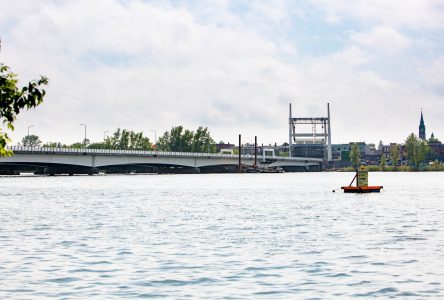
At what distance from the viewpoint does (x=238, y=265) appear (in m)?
27.3

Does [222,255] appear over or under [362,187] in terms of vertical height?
under

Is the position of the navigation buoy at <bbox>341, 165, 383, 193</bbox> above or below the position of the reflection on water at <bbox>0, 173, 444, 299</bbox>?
above

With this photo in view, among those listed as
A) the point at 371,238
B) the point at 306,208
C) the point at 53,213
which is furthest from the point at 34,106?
the point at 306,208

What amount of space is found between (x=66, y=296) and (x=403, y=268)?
460 inches

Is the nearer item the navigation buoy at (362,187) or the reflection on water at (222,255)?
the reflection on water at (222,255)

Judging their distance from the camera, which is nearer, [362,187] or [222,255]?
[222,255]

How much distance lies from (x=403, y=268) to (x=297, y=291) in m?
5.89

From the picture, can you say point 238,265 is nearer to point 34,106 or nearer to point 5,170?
point 34,106

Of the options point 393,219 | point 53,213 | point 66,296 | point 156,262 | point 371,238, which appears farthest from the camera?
point 53,213

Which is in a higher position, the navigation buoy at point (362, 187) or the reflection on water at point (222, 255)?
the navigation buoy at point (362, 187)

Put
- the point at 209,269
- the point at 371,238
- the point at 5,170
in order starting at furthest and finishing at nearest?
the point at 5,170 < the point at 371,238 < the point at 209,269

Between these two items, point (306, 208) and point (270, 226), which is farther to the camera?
point (306, 208)

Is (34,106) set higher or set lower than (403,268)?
higher

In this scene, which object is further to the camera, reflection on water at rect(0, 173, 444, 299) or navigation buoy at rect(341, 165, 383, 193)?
navigation buoy at rect(341, 165, 383, 193)
